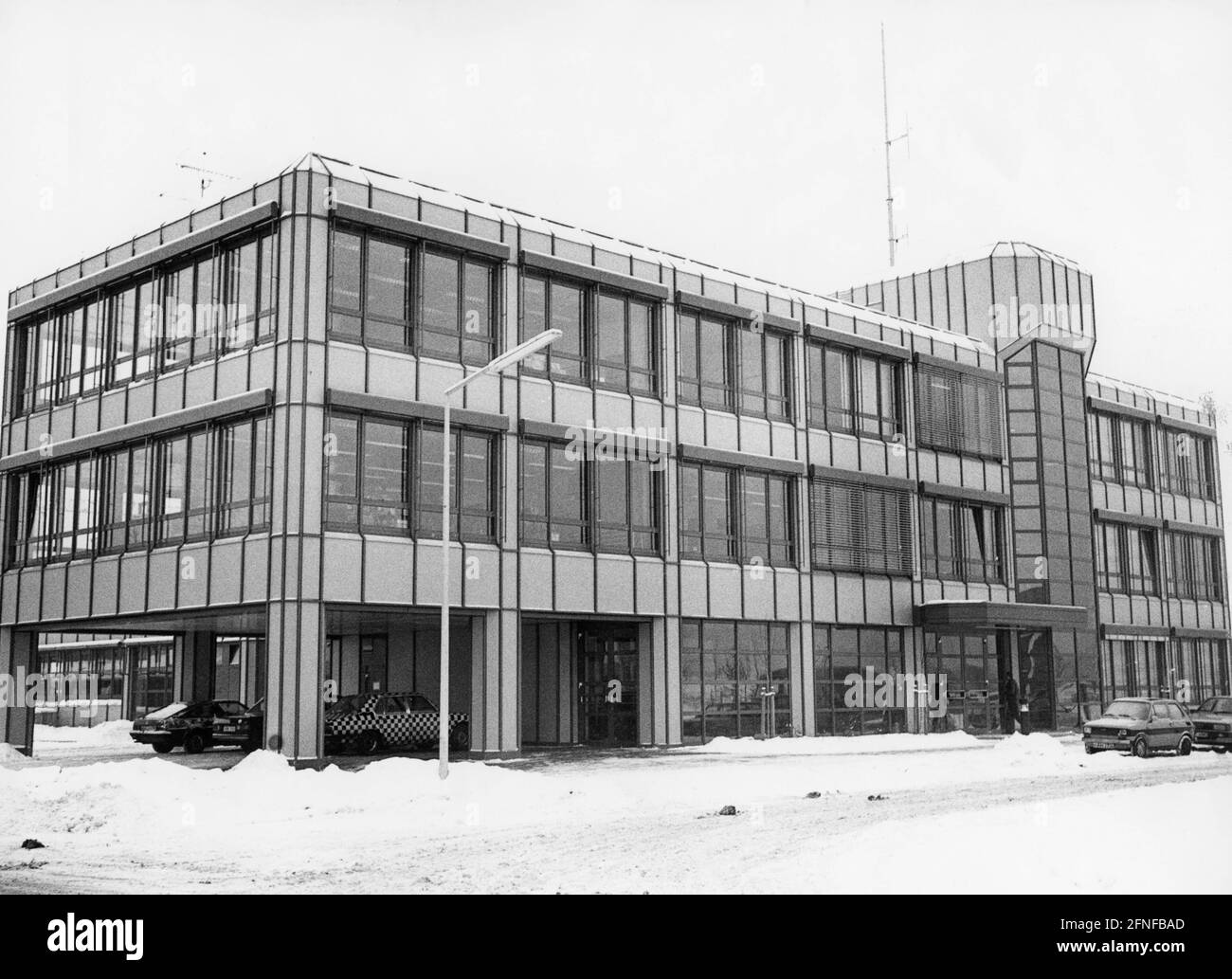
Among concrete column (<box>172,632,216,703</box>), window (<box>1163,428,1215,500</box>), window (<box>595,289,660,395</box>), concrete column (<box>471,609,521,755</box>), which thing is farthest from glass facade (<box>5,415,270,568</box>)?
window (<box>1163,428,1215,500</box>)

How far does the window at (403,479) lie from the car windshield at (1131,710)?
51.9 ft

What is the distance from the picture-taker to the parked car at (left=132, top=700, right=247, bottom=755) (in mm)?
34438

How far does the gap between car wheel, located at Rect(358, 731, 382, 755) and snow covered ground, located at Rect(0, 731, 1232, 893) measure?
14.5 feet

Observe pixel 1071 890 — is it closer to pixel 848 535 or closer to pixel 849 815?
pixel 849 815

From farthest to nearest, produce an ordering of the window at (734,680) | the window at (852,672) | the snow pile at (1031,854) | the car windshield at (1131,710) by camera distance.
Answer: the window at (852,672) < the window at (734,680) < the car windshield at (1131,710) < the snow pile at (1031,854)

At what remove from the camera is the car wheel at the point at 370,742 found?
31.5 m

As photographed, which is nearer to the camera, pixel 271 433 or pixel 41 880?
pixel 41 880

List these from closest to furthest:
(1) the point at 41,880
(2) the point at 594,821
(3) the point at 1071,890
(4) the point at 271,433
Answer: (3) the point at 1071,890
(1) the point at 41,880
(2) the point at 594,821
(4) the point at 271,433

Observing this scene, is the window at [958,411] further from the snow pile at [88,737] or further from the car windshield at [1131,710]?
the snow pile at [88,737]

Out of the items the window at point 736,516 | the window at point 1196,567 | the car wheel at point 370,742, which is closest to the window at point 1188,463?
the window at point 1196,567

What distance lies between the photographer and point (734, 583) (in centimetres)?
3578

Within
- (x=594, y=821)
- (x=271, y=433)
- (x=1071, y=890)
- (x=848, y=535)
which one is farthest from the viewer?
(x=848, y=535)

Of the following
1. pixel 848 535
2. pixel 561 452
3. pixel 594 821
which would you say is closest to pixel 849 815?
pixel 594 821
